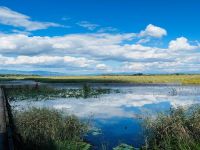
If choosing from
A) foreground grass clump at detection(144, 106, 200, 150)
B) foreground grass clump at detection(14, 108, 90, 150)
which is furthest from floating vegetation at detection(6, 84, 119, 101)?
foreground grass clump at detection(144, 106, 200, 150)

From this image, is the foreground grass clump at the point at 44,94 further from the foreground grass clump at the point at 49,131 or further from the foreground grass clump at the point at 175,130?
the foreground grass clump at the point at 175,130

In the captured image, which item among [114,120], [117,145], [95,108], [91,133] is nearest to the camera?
[117,145]

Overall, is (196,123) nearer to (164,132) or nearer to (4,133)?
(164,132)

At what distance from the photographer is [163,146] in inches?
730

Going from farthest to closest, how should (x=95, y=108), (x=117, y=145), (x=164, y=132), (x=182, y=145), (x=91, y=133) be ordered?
(x=95, y=108) < (x=91, y=133) < (x=117, y=145) < (x=164, y=132) < (x=182, y=145)

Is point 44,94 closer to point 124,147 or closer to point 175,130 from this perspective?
point 124,147

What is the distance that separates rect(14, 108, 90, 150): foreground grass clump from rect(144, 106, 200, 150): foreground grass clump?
3.60 meters

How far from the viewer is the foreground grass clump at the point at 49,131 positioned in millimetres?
18741

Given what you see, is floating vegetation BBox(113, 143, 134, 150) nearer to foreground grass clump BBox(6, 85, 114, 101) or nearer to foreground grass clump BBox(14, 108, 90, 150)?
foreground grass clump BBox(14, 108, 90, 150)

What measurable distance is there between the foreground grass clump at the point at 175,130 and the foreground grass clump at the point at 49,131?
11.8 ft

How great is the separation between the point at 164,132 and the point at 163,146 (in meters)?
1.16

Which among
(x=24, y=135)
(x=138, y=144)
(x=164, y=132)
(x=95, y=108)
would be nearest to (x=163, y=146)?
(x=164, y=132)

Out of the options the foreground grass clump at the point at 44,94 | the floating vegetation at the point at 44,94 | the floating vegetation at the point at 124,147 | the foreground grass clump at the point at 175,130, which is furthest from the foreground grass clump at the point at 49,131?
the foreground grass clump at the point at 44,94

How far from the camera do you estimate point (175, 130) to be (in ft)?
61.8
